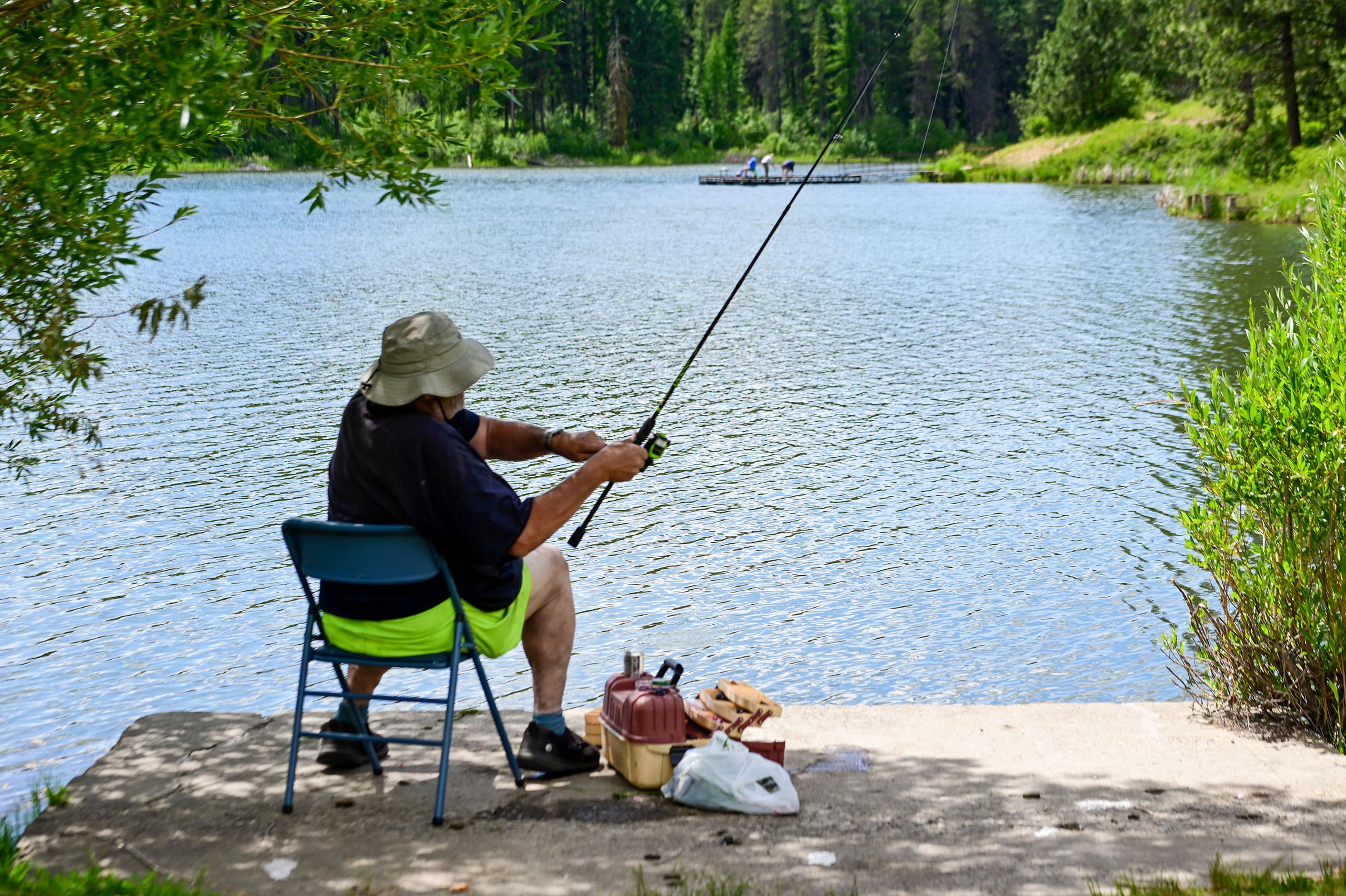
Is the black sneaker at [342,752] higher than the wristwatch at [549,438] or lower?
lower

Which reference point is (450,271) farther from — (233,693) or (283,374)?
(233,693)

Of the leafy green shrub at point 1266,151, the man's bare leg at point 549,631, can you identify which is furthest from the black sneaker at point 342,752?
the leafy green shrub at point 1266,151

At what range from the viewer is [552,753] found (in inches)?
169

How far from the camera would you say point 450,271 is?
27.0 meters

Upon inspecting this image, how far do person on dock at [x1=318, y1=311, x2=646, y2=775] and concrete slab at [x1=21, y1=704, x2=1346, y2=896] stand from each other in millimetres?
477

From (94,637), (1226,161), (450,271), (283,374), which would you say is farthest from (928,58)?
(94,637)

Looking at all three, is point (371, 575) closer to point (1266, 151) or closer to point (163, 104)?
point (163, 104)

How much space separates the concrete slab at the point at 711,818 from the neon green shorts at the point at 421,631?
0.48 metres

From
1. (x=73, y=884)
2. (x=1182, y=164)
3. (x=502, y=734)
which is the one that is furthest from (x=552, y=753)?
(x=1182, y=164)

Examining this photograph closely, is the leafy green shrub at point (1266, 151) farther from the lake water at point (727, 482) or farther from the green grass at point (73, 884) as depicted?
the green grass at point (73, 884)

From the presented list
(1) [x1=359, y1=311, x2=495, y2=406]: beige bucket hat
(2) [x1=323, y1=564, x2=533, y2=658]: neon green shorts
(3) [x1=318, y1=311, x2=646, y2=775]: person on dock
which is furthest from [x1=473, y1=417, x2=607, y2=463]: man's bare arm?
(2) [x1=323, y1=564, x2=533, y2=658]: neon green shorts

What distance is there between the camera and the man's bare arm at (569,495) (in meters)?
3.90

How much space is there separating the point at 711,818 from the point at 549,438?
4.67 feet

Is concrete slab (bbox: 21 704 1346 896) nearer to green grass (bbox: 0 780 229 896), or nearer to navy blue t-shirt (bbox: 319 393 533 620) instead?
green grass (bbox: 0 780 229 896)
